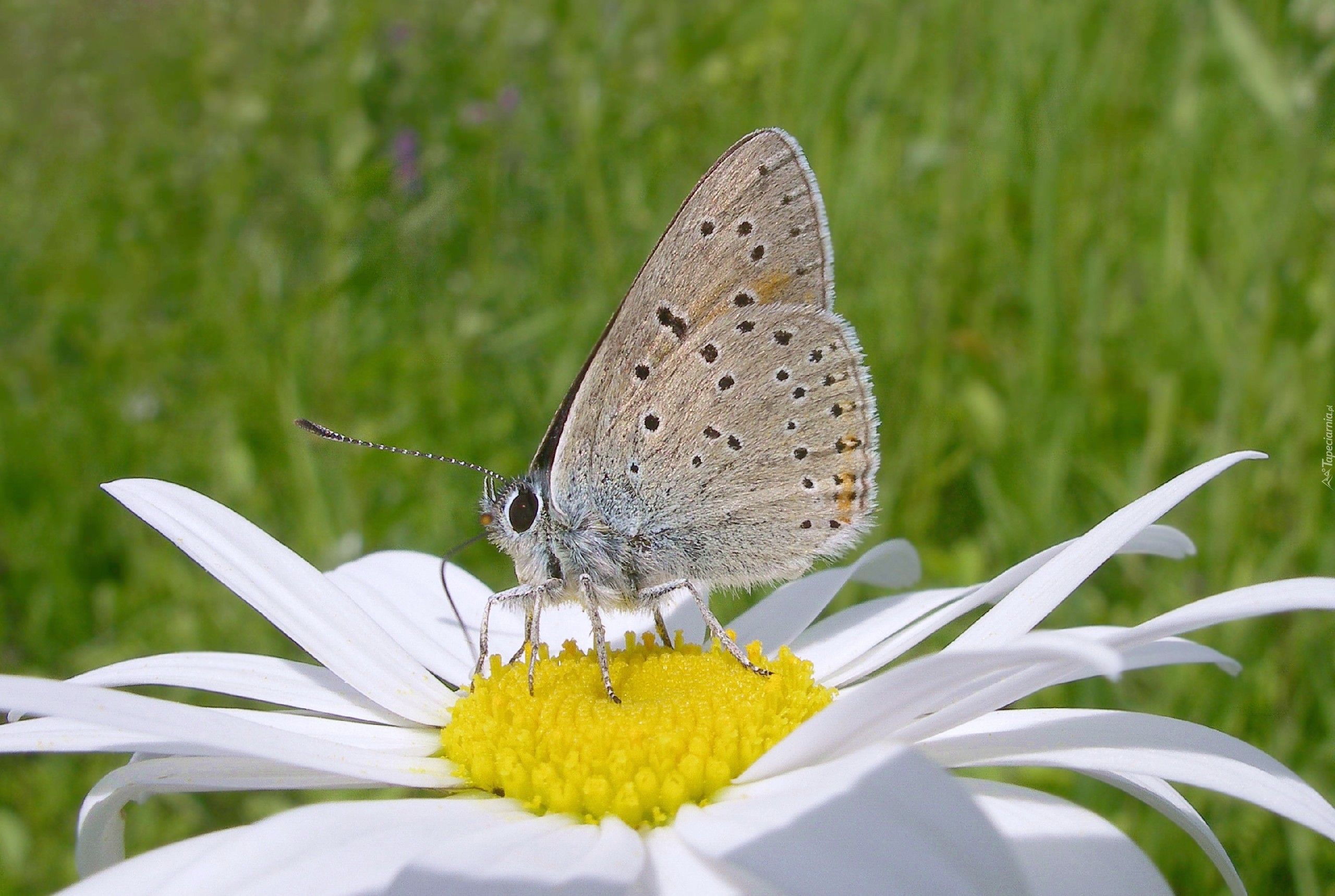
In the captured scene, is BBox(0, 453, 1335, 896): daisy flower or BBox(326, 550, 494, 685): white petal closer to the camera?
BBox(0, 453, 1335, 896): daisy flower

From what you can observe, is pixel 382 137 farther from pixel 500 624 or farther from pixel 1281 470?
pixel 1281 470

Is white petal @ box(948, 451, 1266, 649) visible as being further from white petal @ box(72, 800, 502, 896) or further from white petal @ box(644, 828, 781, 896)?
white petal @ box(72, 800, 502, 896)

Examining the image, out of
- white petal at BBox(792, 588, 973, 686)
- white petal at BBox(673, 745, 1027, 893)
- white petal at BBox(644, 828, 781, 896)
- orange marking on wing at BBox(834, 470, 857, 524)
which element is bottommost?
white petal at BBox(644, 828, 781, 896)

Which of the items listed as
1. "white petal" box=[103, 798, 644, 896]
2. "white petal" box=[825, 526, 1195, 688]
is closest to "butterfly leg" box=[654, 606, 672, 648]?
"white petal" box=[825, 526, 1195, 688]

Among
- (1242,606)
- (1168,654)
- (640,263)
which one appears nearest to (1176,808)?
(1168,654)

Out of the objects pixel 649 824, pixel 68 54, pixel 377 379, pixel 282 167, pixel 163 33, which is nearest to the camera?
pixel 649 824

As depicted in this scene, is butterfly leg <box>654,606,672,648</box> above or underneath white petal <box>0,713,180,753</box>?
underneath

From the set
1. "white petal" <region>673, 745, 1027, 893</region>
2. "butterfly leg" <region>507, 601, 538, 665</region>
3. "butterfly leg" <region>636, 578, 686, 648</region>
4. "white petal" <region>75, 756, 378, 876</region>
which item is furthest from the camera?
"butterfly leg" <region>636, 578, 686, 648</region>

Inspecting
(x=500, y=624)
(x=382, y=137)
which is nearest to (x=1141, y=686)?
(x=500, y=624)
